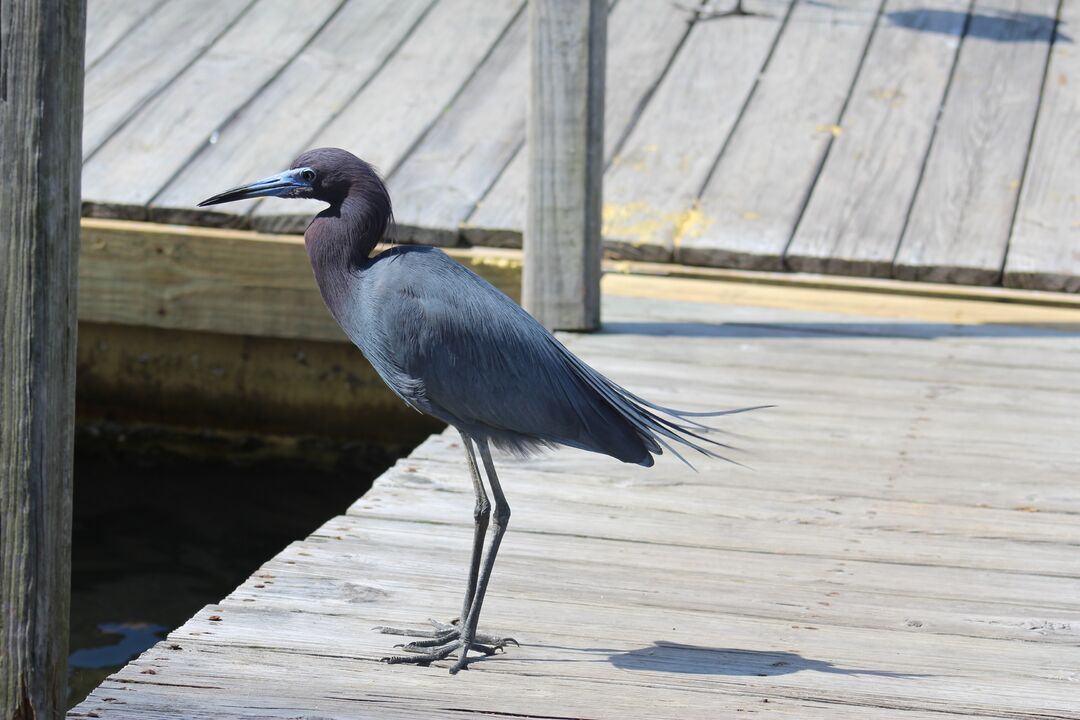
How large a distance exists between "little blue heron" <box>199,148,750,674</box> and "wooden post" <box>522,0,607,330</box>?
1.84m

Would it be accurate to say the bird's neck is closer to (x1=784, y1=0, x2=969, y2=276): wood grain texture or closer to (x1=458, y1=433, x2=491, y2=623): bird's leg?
(x1=458, y1=433, x2=491, y2=623): bird's leg

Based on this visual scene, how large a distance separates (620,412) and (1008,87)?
3.89 metres

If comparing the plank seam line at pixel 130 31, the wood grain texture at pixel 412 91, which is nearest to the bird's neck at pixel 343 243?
the wood grain texture at pixel 412 91

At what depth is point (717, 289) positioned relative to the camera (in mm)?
5008

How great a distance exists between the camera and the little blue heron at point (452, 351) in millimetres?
2488

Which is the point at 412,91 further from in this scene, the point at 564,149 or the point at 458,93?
the point at 564,149

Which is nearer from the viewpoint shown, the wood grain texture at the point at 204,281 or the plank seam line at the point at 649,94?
the wood grain texture at the point at 204,281

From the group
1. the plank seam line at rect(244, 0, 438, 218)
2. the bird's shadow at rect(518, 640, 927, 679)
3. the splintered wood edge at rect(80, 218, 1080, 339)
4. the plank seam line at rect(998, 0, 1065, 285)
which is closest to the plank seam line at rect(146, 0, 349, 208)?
the splintered wood edge at rect(80, 218, 1080, 339)

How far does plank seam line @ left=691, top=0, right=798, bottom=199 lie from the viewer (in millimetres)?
5324

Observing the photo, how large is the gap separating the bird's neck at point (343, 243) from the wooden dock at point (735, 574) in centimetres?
64

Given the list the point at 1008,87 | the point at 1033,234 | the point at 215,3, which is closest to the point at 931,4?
the point at 1008,87

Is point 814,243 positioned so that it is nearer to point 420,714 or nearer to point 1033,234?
point 1033,234

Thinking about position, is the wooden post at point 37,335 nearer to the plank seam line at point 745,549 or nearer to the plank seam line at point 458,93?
the plank seam line at point 745,549

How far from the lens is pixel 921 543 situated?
3.04 m
